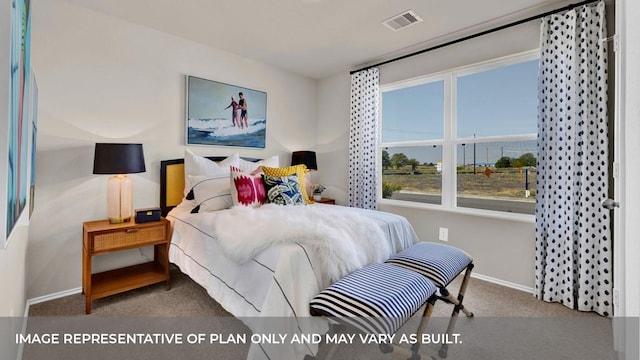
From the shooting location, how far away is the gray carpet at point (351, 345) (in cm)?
176

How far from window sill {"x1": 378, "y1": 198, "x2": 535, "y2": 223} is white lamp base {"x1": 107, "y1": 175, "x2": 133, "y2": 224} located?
2.75 m

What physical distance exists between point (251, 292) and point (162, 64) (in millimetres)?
2519

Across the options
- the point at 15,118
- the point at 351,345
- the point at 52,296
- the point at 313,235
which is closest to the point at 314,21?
the point at 313,235

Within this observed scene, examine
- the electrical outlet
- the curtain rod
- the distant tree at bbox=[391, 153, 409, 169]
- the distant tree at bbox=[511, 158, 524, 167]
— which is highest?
the curtain rod

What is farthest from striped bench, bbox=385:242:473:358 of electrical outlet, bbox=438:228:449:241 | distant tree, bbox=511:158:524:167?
distant tree, bbox=511:158:524:167

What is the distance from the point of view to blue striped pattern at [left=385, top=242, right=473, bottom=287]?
1819mm

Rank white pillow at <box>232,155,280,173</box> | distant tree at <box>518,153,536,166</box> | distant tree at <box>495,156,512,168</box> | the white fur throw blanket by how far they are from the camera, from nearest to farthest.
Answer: the white fur throw blanket, distant tree at <box>518,153,536,166</box>, distant tree at <box>495,156,512,168</box>, white pillow at <box>232,155,280,173</box>

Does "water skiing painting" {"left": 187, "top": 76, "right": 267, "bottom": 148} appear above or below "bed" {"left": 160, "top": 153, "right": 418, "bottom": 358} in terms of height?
above

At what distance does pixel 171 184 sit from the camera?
304cm

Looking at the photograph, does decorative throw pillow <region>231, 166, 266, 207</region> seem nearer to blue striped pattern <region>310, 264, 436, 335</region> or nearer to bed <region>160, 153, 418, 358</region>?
bed <region>160, 153, 418, 358</region>

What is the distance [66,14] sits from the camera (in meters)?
2.44

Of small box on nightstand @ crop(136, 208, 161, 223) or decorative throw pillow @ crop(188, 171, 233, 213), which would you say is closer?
small box on nightstand @ crop(136, 208, 161, 223)

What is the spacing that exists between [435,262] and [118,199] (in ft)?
8.26

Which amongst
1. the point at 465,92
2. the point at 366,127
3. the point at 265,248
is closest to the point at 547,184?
the point at 465,92
